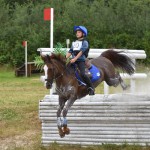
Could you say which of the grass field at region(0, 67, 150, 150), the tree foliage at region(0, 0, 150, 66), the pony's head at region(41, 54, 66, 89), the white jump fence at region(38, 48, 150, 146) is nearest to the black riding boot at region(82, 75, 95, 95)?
the pony's head at region(41, 54, 66, 89)

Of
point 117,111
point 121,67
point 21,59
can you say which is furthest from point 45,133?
point 21,59

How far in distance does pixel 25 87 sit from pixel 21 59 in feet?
35.3

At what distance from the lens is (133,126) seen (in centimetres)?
639

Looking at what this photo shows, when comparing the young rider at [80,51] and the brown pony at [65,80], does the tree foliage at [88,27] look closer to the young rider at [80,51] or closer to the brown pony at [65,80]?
the brown pony at [65,80]

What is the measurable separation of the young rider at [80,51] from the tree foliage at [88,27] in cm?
2036

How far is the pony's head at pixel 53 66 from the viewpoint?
16.8ft

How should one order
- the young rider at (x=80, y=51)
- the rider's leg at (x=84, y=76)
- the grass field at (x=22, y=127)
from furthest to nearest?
the grass field at (x=22, y=127)
the rider's leg at (x=84, y=76)
the young rider at (x=80, y=51)

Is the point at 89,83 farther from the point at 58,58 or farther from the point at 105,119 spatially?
the point at 105,119

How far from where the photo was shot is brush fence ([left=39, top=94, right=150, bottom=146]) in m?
6.35

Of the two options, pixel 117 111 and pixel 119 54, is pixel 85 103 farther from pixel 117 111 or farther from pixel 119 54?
pixel 119 54

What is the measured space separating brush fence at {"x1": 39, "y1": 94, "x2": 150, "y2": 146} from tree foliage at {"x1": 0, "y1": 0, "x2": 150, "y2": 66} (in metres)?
19.7

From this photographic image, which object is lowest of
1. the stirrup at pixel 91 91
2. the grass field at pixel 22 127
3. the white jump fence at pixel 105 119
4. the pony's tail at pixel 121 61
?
the grass field at pixel 22 127

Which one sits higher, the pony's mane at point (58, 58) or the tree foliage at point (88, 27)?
the pony's mane at point (58, 58)

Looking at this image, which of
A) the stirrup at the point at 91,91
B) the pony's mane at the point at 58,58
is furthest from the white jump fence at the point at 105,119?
the pony's mane at the point at 58,58
